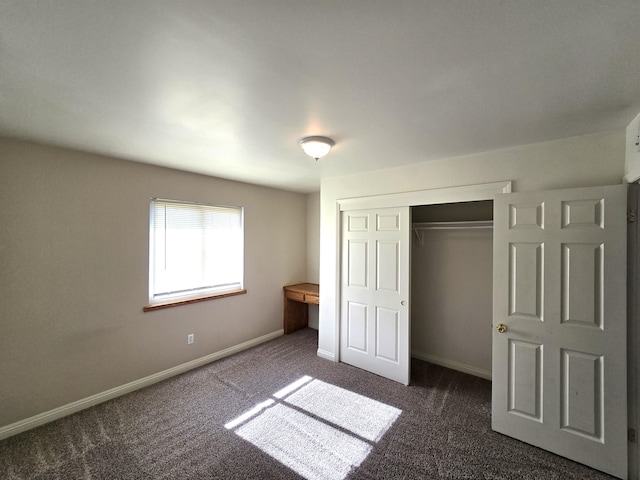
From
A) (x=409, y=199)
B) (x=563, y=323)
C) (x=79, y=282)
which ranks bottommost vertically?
(x=563, y=323)

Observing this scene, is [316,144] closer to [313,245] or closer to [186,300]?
[186,300]

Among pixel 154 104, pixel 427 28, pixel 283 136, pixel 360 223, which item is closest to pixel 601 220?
pixel 427 28

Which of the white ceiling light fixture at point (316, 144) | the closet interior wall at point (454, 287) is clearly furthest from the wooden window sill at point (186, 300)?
the closet interior wall at point (454, 287)

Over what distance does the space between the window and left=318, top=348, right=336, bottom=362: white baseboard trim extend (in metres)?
1.48

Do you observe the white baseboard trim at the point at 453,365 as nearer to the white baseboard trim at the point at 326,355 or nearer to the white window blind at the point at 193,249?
the white baseboard trim at the point at 326,355

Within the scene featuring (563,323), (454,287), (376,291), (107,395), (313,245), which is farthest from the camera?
(313,245)

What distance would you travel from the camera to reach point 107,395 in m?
2.66

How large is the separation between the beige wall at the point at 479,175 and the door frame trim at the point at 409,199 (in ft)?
0.10

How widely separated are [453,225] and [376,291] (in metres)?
1.25

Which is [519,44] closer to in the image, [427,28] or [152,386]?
[427,28]

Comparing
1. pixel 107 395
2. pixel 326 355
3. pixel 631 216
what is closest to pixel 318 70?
pixel 631 216

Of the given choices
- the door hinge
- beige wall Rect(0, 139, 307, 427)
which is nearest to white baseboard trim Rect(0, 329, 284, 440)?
beige wall Rect(0, 139, 307, 427)

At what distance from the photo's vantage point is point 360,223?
3.38 metres

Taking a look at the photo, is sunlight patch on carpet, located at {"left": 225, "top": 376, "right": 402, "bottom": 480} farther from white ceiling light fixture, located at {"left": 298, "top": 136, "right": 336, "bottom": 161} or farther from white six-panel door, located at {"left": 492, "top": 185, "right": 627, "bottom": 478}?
white ceiling light fixture, located at {"left": 298, "top": 136, "right": 336, "bottom": 161}
